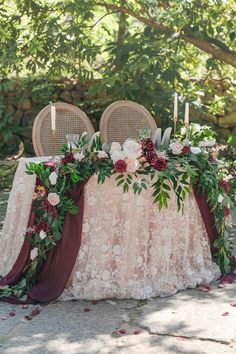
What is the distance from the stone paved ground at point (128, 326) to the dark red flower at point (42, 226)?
0.44 meters

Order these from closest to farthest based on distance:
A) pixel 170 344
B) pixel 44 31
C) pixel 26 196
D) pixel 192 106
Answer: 1. pixel 170 344
2. pixel 26 196
3. pixel 44 31
4. pixel 192 106

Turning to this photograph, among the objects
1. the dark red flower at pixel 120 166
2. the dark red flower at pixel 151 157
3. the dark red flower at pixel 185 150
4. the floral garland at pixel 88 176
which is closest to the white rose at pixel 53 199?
the floral garland at pixel 88 176

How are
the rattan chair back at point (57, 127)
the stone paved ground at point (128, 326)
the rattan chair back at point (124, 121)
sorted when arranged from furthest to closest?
1. the rattan chair back at point (124, 121)
2. the rattan chair back at point (57, 127)
3. the stone paved ground at point (128, 326)

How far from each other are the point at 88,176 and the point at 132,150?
1.01 feet

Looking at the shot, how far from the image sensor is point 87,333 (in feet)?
10.4

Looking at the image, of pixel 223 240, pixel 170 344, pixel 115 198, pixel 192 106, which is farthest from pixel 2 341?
pixel 192 106

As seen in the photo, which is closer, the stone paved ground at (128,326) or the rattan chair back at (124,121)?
the stone paved ground at (128,326)

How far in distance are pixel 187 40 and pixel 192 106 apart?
118 cm

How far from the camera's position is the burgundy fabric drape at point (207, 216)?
156 inches

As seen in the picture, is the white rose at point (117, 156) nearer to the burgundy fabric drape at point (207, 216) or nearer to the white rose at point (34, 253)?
the burgundy fabric drape at point (207, 216)

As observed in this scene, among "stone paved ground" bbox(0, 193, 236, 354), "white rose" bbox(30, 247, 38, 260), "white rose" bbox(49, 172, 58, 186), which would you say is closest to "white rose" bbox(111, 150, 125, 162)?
"white rose" bbox(49, 172, 58, 186)

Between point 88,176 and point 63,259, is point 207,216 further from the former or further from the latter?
point 63,259

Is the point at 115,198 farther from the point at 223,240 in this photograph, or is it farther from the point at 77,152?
the point at 223,240

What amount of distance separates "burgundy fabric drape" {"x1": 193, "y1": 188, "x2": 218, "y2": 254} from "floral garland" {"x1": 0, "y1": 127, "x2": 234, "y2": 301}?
14 centimetres
